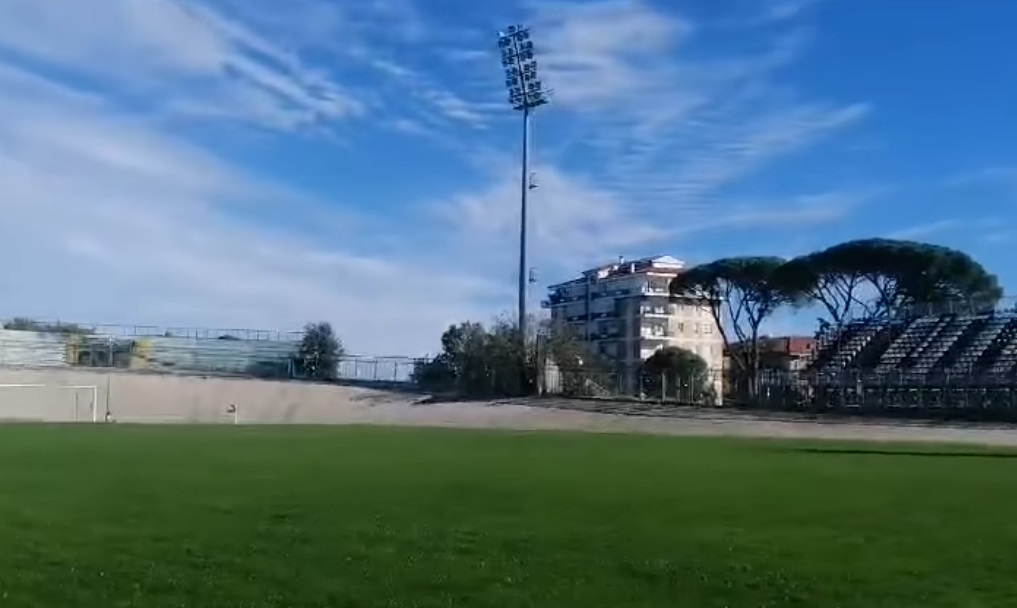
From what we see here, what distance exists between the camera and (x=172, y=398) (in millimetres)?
68312

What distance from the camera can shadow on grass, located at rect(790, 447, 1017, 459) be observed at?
27.7 m

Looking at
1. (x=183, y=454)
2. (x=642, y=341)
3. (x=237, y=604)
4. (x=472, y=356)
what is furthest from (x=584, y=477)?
(x=642, y=341)

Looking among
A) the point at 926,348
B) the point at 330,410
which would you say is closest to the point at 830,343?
the point at 926,348

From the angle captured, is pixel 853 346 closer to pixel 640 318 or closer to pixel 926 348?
pixel 926 348

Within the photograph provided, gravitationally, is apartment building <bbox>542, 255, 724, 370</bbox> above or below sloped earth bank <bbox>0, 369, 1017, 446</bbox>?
above

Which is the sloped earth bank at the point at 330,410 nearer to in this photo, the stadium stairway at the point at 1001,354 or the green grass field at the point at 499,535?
the stadium stairway at the point at 1001,354

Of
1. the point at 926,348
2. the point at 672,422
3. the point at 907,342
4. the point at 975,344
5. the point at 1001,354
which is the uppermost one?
the point at 907,342

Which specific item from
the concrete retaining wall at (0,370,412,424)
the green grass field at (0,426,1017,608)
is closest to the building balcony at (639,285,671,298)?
the concrete retaining wall at (0,370,412,424)

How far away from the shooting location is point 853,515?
13945mm

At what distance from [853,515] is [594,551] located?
14.1 feet

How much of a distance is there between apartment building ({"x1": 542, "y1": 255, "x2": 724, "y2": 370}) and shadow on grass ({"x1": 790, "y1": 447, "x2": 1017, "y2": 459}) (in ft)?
330

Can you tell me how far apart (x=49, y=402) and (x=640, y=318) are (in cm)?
8228

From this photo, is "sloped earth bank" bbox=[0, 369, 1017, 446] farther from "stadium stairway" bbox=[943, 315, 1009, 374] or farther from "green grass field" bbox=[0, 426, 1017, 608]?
"green grass field" bbox=[0, 426, 1017, 608]

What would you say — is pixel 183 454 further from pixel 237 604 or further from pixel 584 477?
pixel 237 604
